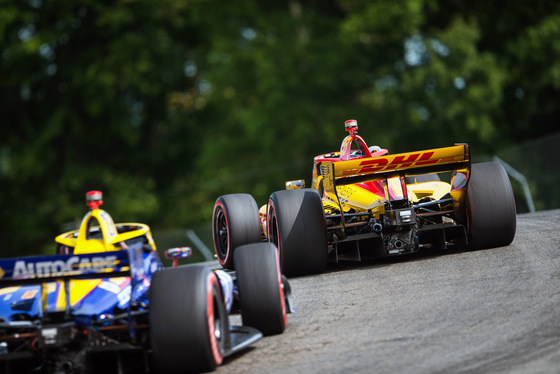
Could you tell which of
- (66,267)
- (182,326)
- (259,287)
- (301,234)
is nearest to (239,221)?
(301,234)

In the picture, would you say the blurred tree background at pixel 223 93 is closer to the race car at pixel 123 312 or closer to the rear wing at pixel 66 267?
the race car at pixel 123 312

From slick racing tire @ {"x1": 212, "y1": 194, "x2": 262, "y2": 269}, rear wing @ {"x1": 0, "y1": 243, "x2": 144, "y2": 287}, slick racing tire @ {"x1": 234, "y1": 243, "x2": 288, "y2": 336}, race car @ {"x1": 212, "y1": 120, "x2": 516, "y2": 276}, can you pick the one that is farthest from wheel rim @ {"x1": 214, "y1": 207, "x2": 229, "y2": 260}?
rear wing @ {"x1": 0, "y1": 243, "x2": 144, "y2": 287}

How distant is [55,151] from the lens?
3466 centimetres

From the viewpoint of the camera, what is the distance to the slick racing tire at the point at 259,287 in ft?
25.9

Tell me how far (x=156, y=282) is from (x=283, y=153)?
1147 inches

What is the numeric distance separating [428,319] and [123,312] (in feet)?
8.70

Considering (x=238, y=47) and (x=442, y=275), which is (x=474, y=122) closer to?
(x=238, y=47)

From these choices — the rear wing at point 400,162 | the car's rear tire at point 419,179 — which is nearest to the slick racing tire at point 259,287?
the rear wing at point 400,162

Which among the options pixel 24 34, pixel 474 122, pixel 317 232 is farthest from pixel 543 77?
pixel 317 232

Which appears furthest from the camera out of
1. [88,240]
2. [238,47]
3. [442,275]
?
[238,47]

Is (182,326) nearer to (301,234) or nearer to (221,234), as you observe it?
(301,234)

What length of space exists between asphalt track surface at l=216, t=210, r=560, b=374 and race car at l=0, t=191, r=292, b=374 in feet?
1.25

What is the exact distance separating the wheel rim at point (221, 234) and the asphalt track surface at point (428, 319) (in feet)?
7.41

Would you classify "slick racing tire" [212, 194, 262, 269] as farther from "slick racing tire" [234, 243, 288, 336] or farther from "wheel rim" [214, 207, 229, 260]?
"slick racing tire" [234, 243, 288, 336]
